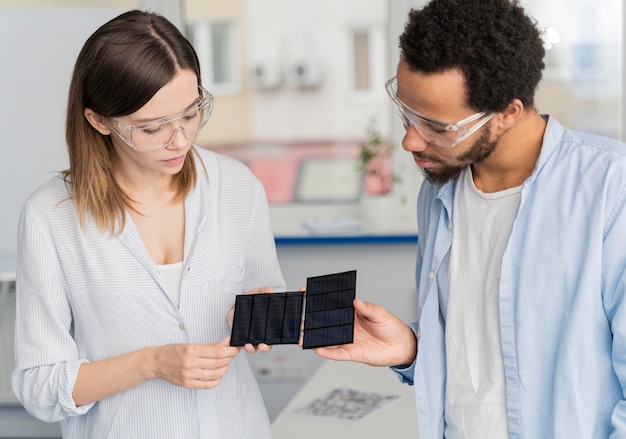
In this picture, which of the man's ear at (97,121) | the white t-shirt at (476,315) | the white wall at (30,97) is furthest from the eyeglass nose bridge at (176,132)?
the white wall at (30,97)

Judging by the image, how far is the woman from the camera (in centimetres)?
192

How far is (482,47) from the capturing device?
1.66 metres

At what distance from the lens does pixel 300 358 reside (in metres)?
4.55

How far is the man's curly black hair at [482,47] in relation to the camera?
1665 mm

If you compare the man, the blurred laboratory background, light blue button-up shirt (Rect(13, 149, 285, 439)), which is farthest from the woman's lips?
the blurred laboratory background

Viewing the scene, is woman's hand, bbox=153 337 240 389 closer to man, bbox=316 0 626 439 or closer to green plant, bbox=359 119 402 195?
man, bbox=316 0 626 439

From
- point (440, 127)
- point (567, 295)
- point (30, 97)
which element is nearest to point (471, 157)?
point (440, 127)

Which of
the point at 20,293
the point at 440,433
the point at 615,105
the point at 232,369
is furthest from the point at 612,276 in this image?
the point at 615,105

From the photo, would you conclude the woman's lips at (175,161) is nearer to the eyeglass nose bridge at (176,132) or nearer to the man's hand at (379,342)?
the eyeglass nose bridge at (176,132)

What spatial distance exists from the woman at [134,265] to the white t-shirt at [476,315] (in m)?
0.49

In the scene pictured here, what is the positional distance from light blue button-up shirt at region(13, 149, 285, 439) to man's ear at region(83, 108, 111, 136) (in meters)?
0.18

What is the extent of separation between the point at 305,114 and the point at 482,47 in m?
3.60

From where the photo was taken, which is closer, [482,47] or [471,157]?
[482,47]

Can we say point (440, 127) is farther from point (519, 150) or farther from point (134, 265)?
point (134, 265)
